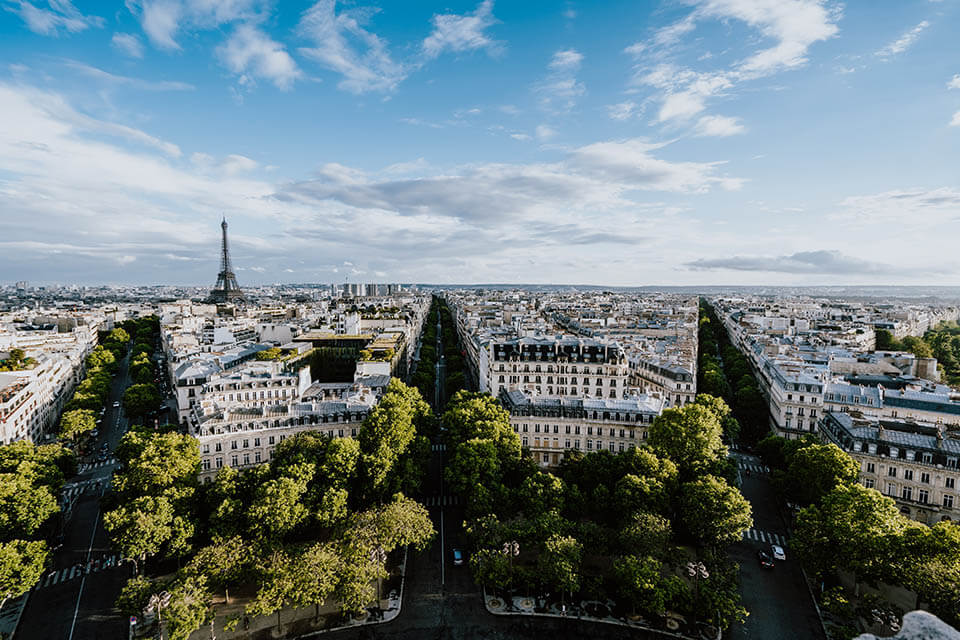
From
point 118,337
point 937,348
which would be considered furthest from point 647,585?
point 118,337

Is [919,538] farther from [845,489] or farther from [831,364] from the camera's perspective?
[831,364]

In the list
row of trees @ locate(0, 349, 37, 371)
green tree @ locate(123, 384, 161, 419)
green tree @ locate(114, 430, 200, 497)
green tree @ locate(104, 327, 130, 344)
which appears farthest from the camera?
green tree @ locate(104, 327, 130, 344)

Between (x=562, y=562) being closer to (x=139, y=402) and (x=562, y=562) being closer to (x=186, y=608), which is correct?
(x=186, y=608)

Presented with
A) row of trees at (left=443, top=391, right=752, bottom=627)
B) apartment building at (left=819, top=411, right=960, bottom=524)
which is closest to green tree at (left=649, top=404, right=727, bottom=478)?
row of trees at (left=443, top=391, right=752, bottom=627)

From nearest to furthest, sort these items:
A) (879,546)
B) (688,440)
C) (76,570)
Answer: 1. (879,546)
2. (76,570)
3. (688,440)

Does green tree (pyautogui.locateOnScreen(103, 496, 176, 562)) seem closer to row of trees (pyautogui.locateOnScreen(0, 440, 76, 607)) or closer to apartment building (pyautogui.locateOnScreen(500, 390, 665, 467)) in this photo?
row of trees (pyautogui.locateOnScreen(0, 440, 76, 607))

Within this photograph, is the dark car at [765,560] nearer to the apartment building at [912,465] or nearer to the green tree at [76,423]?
the apartment building at [912,465]

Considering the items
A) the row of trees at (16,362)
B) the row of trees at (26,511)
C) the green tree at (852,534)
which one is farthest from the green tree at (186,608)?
the row of trees at (16,362)
